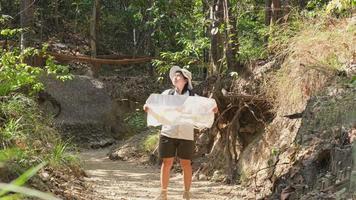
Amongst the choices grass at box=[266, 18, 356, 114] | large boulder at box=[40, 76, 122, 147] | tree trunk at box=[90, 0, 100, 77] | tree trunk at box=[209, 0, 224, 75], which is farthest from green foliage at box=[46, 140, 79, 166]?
tree trunk at box=[90, 0, 100, 77]

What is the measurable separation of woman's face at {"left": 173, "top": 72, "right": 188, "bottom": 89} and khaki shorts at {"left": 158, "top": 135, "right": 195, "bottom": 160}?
506 mm

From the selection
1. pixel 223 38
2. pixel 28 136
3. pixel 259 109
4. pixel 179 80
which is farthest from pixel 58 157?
pixel 223 38

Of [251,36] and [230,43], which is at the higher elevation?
[251,36]

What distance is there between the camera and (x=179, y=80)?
16.8ft

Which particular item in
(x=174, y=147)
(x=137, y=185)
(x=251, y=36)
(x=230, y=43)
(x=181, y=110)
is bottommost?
(x=137, y=185)

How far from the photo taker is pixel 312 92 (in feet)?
18.5

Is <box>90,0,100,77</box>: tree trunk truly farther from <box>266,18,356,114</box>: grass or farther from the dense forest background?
<box>266,18,356,114</box>: grass

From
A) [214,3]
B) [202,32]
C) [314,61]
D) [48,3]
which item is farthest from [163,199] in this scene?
[48,3]

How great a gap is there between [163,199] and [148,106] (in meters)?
0.89

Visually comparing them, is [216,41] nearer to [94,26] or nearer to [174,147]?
[174,147]

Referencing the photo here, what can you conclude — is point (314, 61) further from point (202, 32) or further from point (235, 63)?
point (202, 32)

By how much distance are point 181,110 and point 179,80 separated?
0.92 ft

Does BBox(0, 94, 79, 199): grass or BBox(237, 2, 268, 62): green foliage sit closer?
BBox(0, 94, 79, 199): grass

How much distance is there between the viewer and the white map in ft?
16.8
